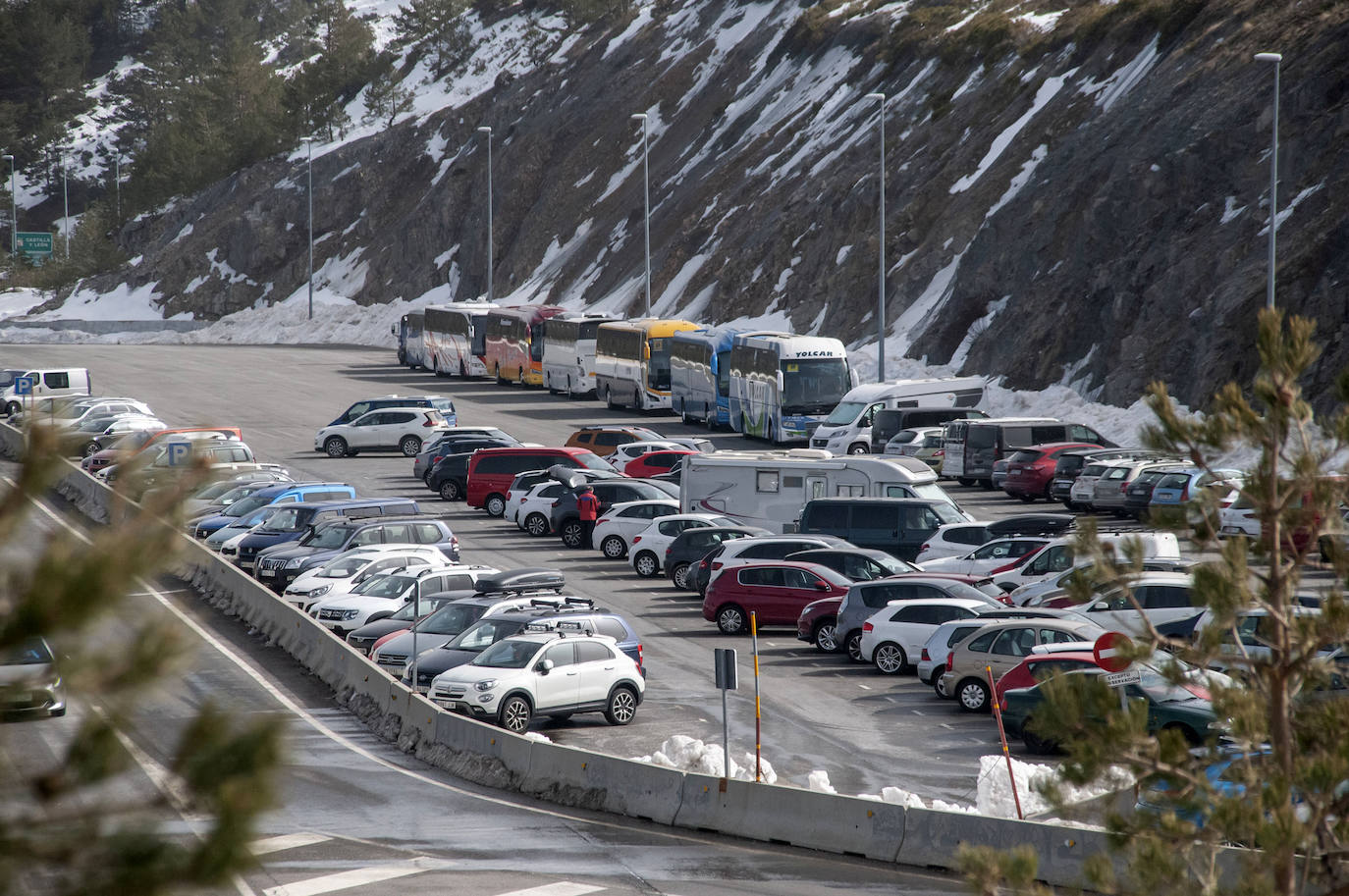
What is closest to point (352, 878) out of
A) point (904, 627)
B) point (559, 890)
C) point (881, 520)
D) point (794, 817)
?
point (559, 890)

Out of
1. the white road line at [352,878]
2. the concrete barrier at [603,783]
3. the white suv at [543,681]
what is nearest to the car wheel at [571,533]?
the white suv at [543,681]

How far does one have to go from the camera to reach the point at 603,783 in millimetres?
17031

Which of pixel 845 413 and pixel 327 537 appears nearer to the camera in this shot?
pixel 327 537

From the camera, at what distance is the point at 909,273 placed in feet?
203

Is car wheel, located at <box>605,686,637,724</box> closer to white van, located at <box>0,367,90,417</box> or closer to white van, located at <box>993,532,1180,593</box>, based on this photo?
white van, located at <box>993,532,1180,593</box>

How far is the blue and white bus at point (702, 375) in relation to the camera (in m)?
51.7

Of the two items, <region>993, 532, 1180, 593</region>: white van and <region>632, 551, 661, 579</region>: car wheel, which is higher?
<region>993, 532, 1180, 593</region>: white van

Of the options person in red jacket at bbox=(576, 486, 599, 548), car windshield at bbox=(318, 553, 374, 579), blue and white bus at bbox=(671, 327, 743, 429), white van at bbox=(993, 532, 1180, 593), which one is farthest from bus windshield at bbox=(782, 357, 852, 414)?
car windshield at bbox=(318, 553, 374, 579)

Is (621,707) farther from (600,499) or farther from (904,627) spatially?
(600,499)

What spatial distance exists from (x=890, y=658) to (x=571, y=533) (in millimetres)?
11796

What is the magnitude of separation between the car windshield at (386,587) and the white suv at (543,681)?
523 centimetres

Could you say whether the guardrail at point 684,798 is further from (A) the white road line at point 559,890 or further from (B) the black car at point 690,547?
(B) the black car at point 690,547

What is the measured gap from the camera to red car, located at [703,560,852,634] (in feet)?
84.9

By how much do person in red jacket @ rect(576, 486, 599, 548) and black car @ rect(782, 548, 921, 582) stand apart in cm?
757
